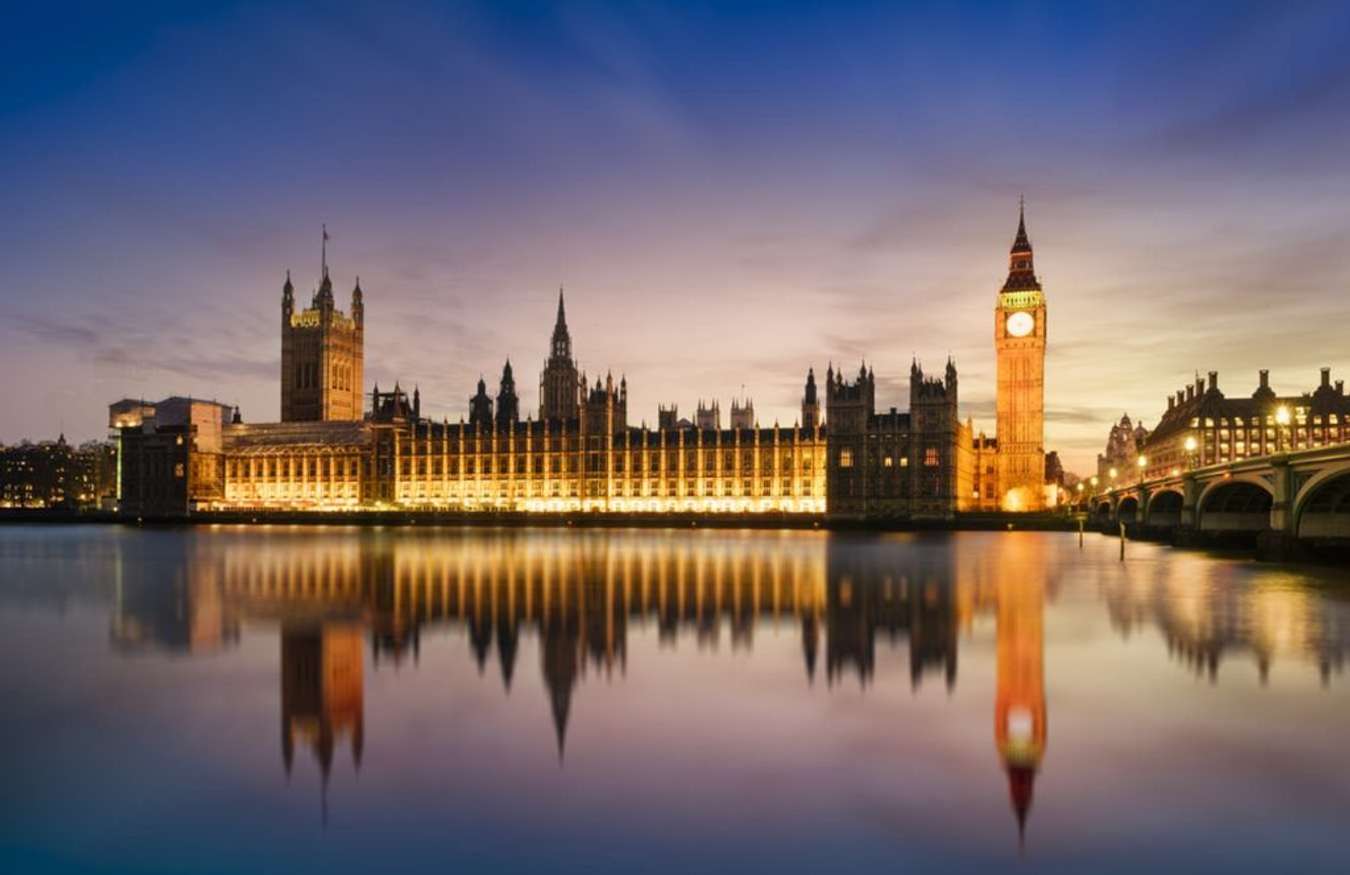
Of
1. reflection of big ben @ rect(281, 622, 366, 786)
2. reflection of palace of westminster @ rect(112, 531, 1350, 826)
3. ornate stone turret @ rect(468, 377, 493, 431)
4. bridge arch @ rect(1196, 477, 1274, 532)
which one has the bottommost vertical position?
reflection of palace of westminster @ rect(112, 531, 1350, 826)

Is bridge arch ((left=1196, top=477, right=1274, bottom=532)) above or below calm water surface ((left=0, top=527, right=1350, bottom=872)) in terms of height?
above

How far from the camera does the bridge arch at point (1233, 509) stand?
60938mm

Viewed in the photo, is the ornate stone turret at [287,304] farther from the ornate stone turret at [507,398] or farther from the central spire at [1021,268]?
the central spire at [1021,268]

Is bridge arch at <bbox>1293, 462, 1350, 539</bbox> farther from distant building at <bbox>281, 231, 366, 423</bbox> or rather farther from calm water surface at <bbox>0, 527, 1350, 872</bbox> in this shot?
distant building at <bbox>281, 231, 366, 423</bbox>

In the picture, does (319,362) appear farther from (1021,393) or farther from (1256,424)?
(1256,424)

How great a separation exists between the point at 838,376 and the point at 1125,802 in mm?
112447

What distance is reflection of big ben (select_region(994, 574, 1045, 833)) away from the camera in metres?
12.5

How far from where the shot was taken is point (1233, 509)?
6356cm

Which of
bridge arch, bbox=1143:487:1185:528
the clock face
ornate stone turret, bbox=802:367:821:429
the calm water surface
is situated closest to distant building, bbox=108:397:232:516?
ornate stone turret, bbox=802:367:821:429

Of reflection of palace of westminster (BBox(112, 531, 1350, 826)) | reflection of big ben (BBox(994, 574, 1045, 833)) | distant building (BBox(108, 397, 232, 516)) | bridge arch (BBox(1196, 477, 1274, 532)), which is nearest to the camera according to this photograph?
reflection of big ben (BBox(994, 574, 1045, 833))

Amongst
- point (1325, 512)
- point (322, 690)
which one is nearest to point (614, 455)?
point (1325, 512)

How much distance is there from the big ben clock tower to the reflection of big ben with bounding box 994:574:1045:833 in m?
115

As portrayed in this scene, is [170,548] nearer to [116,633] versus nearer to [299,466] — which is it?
[116,633]

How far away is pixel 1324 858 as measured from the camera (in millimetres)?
9820
